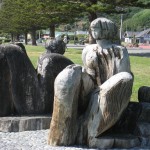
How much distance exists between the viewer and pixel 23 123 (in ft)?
19.4

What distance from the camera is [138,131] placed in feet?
17.7

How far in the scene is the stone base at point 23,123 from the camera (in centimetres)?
589

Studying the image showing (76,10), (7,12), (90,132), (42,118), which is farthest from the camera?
(7,12)

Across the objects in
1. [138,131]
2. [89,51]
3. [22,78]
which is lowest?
[138,131]

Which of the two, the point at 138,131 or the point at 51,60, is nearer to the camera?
the point at 138,131

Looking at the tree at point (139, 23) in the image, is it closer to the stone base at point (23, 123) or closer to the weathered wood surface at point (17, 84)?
the weathered wood surface at point (17, 84)

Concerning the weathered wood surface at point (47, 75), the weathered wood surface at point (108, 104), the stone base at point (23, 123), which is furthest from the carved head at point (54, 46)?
the weathered wood surface at point (108, 104)

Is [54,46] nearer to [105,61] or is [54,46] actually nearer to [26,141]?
[105,61]

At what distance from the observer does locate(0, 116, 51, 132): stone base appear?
5891mm

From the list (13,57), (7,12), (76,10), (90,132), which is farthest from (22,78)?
(7,12)

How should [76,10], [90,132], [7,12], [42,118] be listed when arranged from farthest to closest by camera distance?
[7,12]
[76,10]
[42,118]
[90,132]

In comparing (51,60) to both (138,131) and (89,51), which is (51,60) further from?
(138,131)

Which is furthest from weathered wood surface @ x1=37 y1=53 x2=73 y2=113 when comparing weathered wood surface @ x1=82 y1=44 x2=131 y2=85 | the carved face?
the carved face

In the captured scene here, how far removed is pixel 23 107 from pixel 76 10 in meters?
19.9
